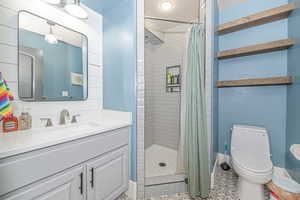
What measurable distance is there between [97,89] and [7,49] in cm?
88

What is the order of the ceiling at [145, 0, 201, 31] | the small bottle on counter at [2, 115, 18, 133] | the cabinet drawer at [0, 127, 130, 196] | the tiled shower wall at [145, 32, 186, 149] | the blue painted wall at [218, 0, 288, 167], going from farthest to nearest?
the tiled shower wall at [145, 32, 186, 149] → the ceiling at [145, 0, 201, 31] → the blue painted wall at [218, 0, 288, 167] → the small bottle on counter at [2, 115, 18, 133] → the cabinet drawer at [0, 127, 130, 196]

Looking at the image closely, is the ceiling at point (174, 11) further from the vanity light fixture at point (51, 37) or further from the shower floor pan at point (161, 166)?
the shower floor pan at point (161, 166)

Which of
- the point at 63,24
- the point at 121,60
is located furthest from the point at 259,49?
the point at 63,24

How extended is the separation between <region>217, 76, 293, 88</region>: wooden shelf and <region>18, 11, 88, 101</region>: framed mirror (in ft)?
6.90

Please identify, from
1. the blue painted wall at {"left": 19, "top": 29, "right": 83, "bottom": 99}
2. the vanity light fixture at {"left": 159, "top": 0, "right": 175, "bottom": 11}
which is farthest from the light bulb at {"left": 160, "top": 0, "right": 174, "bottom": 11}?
the blue painted wall at {"left": 19, "top": 29, "right": 83, "bottom": 99}

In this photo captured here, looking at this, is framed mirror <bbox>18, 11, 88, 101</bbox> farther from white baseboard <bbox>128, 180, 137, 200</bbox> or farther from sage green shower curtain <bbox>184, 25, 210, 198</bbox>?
sage green shower curtain <bbox>184, 25, 210, 198</bbox>

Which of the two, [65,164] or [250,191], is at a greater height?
[65,164]

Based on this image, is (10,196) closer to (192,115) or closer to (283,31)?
(192,115)

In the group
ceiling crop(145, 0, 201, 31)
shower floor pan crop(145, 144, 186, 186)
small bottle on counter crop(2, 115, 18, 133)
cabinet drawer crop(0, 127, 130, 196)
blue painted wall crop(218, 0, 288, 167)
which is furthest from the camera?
ceiling crop(145, 0, 201, 31)

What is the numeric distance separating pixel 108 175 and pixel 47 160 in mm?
594

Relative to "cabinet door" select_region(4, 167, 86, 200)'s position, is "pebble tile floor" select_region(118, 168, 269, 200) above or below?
below

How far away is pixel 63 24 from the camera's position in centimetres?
137

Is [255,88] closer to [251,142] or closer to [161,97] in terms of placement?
[251,142]

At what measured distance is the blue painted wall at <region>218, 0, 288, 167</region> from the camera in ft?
5.53
